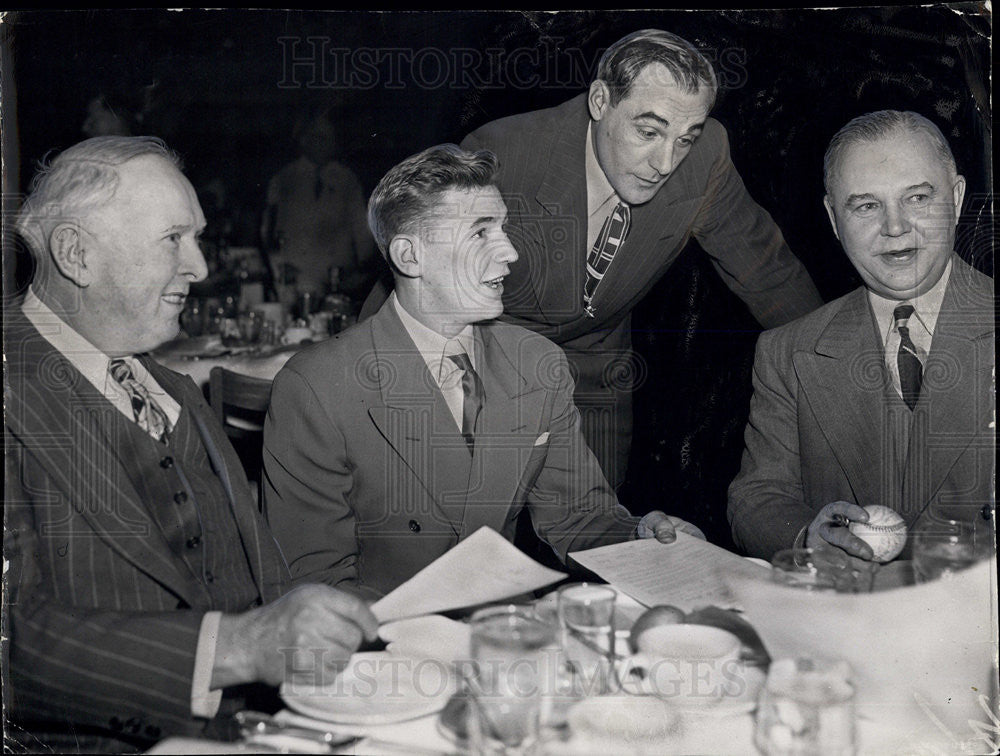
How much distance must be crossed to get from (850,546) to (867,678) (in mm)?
531

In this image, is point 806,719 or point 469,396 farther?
point 469,396

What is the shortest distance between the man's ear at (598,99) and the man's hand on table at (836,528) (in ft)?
3.73

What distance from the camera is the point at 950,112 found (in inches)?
98.2

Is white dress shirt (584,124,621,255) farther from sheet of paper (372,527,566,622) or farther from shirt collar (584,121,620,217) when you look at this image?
sheet of paper (372,527,566,622)

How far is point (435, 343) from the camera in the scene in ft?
7.91

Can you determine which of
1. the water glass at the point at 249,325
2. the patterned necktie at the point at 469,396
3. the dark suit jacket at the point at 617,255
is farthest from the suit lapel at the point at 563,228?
the water glass at the point at 249,325

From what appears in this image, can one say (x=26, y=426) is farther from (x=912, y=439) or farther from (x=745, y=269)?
(x=912, y=439)

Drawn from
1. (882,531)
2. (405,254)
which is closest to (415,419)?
(405,254)

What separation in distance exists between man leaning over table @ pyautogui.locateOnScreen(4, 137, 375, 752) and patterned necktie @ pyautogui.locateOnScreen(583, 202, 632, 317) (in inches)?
36.5

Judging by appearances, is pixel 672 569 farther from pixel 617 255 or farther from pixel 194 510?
pixel 194 510

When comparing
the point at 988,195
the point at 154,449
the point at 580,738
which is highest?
the point at 988,195

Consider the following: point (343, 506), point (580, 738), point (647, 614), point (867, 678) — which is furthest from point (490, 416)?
point (867, 678)

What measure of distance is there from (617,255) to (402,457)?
2.41 ft

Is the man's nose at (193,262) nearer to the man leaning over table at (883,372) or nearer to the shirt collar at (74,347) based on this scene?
the shirt collar at (74,347)
